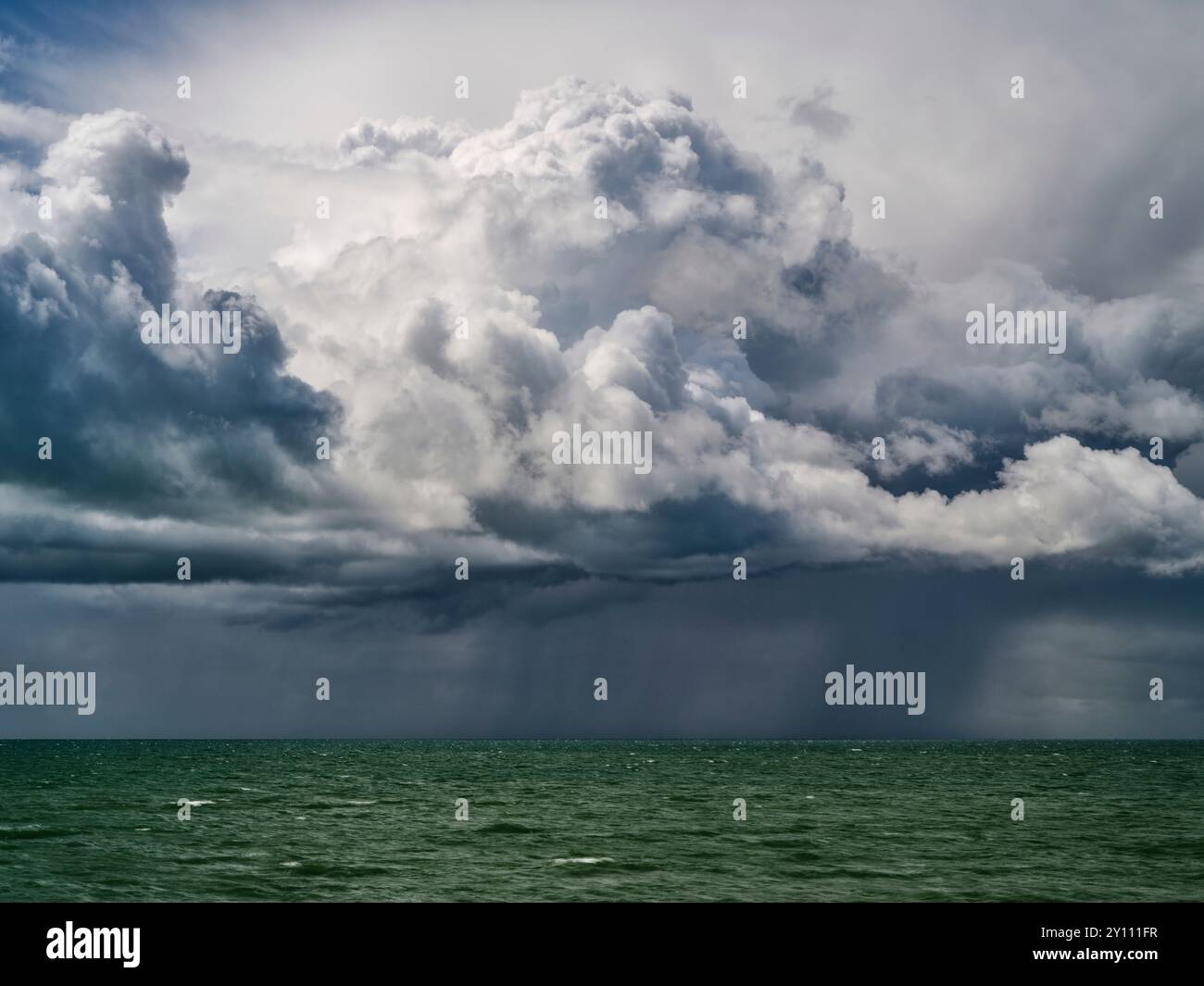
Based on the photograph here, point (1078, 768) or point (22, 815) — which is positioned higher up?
point (22, 815)

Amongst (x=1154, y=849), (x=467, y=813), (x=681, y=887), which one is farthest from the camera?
(x=467, y=813)

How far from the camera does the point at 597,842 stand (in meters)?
62.5

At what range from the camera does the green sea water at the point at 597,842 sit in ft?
151

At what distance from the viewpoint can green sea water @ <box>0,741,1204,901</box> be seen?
151ft

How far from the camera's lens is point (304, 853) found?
55750mm

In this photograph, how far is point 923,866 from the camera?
53.0 meters
